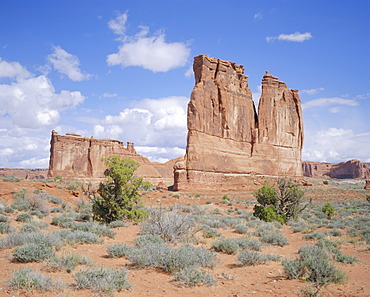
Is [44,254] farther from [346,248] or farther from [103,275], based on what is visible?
[346,248]

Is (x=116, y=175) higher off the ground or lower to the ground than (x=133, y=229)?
higher

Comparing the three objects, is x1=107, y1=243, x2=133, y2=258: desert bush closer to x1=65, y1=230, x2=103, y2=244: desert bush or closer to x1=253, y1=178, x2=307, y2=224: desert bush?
x1=65, y1=230, x2=103, y2=244: desert bush

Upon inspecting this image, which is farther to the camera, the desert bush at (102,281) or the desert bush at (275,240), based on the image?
the desert bush at (275,240)

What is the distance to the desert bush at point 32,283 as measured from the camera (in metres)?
4.60

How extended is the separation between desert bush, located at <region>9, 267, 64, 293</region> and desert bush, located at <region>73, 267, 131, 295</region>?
0.34 meters

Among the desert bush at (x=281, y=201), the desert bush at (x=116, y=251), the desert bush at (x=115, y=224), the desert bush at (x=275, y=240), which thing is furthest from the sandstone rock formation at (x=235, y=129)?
the desert bush at (x=116, y=251)

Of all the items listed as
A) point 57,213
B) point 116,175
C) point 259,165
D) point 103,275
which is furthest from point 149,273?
point 259,165

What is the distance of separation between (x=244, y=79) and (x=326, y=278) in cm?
4991

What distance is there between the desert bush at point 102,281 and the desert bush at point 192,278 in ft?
3.30

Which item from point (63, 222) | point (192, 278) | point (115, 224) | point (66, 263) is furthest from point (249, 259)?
point (63, 222)

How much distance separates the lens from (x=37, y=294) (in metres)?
4.50

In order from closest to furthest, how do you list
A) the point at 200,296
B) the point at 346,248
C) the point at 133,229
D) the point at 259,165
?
the point at 200,296 < the point at 346,248 < the point at 133,229 < the point at 259,165

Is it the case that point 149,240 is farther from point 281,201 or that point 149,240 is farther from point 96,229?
point 281,201

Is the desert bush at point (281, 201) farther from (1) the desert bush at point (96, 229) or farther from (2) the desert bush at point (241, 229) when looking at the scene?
(1) the desert bush at point (96, 229)
